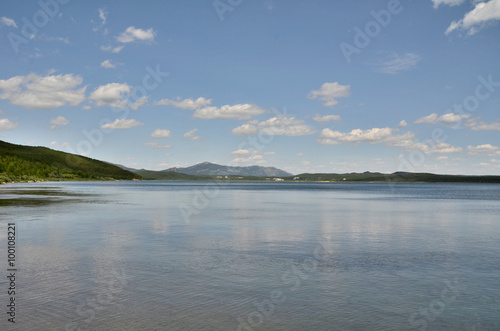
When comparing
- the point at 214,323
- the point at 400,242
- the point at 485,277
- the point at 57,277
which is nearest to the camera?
the point at 214,323

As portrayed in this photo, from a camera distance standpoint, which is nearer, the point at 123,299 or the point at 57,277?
the point at 123,299

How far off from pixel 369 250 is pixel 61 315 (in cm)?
2020

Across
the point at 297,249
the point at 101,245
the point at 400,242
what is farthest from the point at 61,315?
the point at 400,242

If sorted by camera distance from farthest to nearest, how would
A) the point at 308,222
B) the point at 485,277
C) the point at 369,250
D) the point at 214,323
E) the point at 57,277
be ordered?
the point at 308,222
the point at 369,250
the point at 485,277
the point at 57,277
the point at 214,323

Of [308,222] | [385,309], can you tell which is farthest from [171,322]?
[308,222]

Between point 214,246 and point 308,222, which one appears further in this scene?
point 308,222

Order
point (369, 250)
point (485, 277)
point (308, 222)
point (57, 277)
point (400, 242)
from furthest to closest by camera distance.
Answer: point (308, 222) → point (400, 242) → point (369, 250) → point (485, 277) → point (57, 277)

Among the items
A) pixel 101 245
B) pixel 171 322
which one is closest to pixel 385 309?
pixel 171 322

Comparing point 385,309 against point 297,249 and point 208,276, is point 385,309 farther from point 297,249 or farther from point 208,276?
point 297,249

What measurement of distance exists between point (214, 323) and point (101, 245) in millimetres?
17642

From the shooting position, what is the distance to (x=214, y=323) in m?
13.1

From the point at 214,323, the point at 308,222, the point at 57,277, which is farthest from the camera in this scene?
the point at 308,222

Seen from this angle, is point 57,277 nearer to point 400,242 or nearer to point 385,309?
point 385,309

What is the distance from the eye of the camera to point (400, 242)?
31.4m
